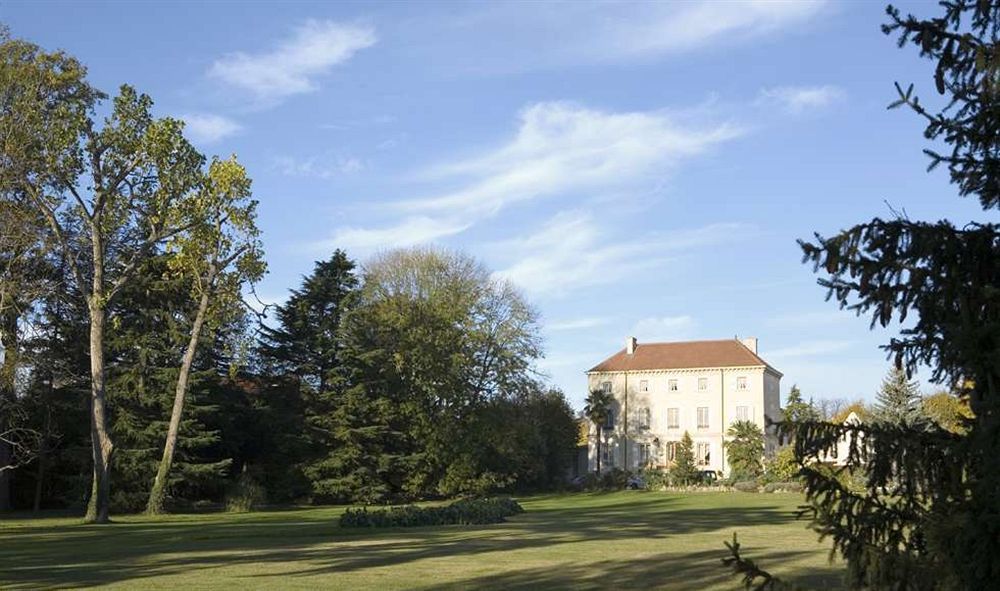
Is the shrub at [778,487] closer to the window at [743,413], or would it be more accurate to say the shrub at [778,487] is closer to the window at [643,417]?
the window at [743,413]

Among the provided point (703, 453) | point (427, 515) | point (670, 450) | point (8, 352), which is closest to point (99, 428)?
point (8, 352)

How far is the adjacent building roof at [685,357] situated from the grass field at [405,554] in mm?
47707

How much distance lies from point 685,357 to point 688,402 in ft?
12.9

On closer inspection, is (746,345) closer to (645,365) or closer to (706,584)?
(645,365)

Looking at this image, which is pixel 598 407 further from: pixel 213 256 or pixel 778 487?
pixel 213 256

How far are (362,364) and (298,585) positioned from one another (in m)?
38.0

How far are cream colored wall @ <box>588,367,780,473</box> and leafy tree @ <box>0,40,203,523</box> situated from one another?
54638 mm

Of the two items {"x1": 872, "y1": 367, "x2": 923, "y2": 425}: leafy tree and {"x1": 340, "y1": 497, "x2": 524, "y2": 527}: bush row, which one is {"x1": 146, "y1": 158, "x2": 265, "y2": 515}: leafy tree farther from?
{"x1": 872, "y1": 367, "x2": 923, "y2": 425}: leafy tree

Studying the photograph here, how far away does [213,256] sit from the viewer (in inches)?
1459

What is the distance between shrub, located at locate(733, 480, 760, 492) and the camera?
58.0 m

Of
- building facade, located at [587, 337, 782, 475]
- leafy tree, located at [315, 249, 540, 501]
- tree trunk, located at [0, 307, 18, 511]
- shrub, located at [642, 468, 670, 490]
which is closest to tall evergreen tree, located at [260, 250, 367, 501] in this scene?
leafy tree, located at [315, 249, 540, 501]

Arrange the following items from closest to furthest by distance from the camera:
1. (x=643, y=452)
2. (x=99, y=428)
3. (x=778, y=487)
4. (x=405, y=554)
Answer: (x=405, y=554)
(x=99, y=428)
(x=778, y=487)
(x=643, y=452)

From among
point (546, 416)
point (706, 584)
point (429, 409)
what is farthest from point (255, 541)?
point (546, 416)

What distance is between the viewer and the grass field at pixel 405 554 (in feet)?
50.2
